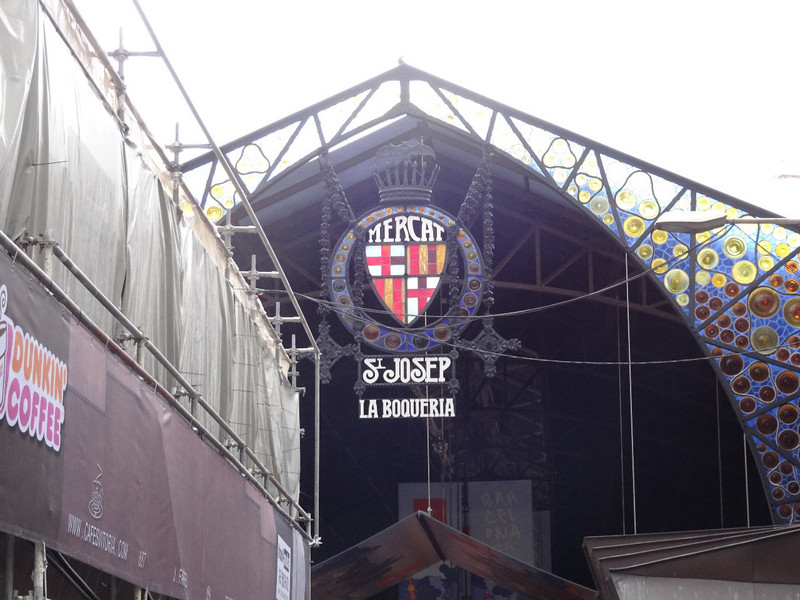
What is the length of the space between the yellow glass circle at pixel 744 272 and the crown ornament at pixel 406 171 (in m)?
5.00

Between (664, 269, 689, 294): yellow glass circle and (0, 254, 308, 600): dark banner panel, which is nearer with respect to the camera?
(0, 254, 308, 600): dark banner panel

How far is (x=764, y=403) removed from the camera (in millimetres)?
19953

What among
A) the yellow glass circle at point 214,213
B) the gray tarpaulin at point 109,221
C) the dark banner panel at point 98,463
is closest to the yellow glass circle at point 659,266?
the yellow glass circle at point 214,213

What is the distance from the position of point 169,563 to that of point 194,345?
2.92 meters

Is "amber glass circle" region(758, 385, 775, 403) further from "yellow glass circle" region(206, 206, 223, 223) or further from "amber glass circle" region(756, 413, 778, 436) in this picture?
"yellow glass circle" region(206, 206, 223, 223)

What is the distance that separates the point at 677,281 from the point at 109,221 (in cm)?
1390

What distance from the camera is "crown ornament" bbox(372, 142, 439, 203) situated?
71.3 ft

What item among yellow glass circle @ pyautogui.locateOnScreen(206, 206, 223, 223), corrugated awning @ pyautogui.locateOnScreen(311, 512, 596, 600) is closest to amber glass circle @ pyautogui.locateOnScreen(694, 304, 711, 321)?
corrugated awning @ pyautogui.locateOnScreen(311, 512, 596, 600)

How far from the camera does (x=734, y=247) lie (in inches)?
796

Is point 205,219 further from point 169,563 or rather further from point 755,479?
point 755,479

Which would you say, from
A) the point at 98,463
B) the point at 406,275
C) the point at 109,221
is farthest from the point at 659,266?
the point at 98,463

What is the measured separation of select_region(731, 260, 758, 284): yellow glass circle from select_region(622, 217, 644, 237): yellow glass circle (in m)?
1.55

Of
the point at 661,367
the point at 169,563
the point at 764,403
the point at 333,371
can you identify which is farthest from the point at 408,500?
the point at 169,563

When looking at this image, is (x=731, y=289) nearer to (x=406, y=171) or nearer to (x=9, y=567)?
(x=406, y=171)
